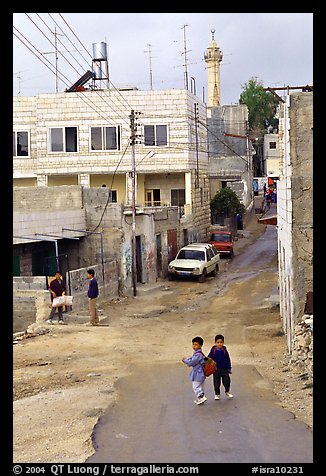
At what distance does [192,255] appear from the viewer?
29703 mm

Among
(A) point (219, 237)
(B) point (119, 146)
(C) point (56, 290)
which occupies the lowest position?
(C) point (56, 290)

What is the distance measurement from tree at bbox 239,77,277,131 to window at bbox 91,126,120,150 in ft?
164

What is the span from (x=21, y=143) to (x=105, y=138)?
5.16m

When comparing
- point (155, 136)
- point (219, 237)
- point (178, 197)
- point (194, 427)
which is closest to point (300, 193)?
point (194, 427)

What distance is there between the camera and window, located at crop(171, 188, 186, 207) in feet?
124

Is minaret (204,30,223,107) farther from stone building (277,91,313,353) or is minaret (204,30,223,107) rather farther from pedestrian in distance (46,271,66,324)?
stone building (277,91,313,353)

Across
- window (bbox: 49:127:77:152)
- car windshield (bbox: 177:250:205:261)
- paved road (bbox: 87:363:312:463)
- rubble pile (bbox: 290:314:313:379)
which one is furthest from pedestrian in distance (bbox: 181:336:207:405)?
window (bbox: 49:127:77:152)

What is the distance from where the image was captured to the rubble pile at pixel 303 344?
1161 cm

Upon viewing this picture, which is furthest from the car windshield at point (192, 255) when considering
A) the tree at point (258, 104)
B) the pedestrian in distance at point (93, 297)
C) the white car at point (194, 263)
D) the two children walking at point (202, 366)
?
the tree at point (258, 104)

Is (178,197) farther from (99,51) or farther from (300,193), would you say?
(300,193)
